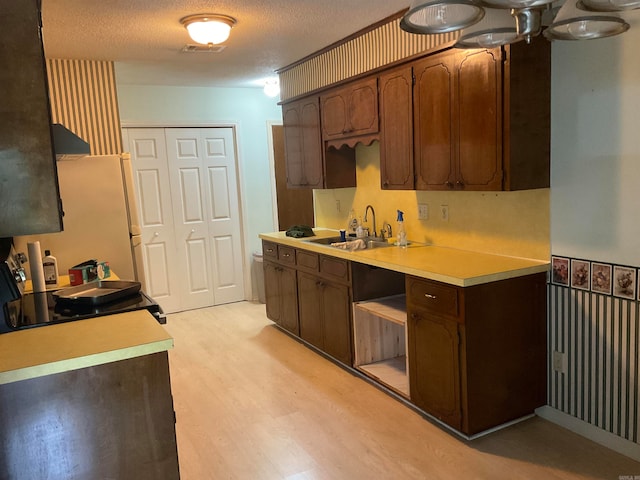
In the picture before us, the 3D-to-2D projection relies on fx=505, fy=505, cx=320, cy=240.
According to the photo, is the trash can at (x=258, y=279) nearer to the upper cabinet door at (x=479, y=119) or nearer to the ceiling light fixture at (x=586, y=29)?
the upper cabinet door at (x=479, y=119)

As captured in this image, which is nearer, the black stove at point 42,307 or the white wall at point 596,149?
the black stove at point 42,307

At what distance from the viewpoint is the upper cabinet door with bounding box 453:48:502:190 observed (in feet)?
8.70

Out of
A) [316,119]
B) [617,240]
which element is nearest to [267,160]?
[316,119]

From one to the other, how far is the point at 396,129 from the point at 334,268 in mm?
1068

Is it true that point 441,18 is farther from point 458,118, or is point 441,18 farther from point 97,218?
point 97,218

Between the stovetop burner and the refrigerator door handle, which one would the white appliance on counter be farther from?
the stovetop burner

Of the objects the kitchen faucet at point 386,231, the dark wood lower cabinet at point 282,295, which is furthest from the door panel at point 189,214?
the kitchen faucet at point 386,231

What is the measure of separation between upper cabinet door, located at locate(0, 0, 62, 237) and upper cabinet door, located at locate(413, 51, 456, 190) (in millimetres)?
2063

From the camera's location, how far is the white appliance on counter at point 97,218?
3.52 m

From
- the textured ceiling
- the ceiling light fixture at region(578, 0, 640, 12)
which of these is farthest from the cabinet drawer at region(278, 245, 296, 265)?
the ceiling light fixture at region(578, 0, 640, 12)

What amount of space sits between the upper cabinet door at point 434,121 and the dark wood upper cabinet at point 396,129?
71mm

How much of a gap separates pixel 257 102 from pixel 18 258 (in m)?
3.36

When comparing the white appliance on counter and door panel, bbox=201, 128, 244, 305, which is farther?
door panel, bbox=201, 128, 244, 305

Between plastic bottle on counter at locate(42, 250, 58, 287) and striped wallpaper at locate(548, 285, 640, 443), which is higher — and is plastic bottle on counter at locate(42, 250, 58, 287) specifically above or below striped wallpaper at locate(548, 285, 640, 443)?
above
